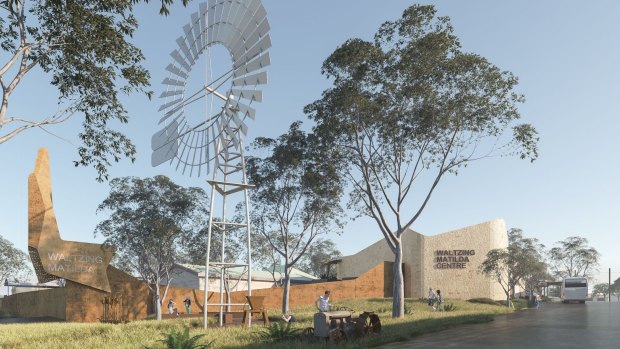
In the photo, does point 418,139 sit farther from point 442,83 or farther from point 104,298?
point 104,298

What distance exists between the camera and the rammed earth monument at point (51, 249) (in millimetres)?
42844

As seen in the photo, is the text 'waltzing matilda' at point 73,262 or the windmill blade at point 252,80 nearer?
the windmill blade at point 252,80

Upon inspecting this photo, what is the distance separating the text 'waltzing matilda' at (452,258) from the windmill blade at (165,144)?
41030 mm

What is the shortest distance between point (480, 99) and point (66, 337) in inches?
918

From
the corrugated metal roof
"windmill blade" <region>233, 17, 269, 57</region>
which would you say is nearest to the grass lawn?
"windmill blade" <region>233, 17, 269, 57</region>

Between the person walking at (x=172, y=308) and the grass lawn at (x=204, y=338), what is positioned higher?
the grass lawn at (x=204, y=338)

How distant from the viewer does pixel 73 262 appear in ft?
144

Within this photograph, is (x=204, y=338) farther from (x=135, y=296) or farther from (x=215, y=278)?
(x=215, y=278)

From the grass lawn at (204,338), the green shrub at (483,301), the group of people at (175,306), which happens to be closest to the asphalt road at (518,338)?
the grass lawn at (204,338)

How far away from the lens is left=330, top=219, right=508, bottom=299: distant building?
60125 mm

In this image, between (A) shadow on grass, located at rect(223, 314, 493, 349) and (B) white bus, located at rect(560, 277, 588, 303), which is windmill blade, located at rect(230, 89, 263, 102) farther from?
(B) white bus, located at rect(560, 277, 588, 303)

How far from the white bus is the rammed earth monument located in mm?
53382

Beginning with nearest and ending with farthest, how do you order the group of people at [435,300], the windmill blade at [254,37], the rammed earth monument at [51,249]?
1. the windmill blade at [254,37]
2. the group of people at [435,300]
3. the rammed earth monument at [51,249]

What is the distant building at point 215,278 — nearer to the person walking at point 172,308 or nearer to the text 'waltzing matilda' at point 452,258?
the person walking at point 172,308
